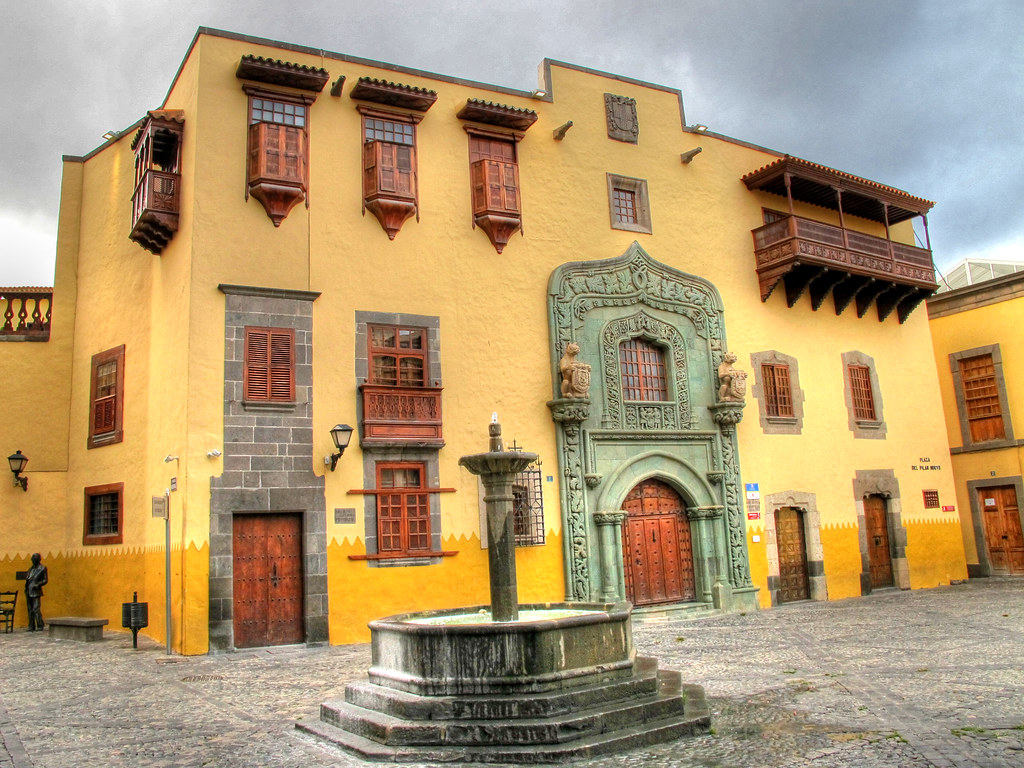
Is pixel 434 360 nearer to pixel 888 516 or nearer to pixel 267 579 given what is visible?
pixel 267 579

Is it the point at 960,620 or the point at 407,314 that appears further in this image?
the point at 407,314

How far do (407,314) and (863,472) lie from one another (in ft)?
39.6

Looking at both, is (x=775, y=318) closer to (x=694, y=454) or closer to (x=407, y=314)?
(x=694, y=454)

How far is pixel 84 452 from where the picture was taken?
57.3 ft

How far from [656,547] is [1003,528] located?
11429mm

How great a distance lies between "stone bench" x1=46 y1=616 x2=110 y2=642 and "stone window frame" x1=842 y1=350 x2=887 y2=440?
16.7 meters

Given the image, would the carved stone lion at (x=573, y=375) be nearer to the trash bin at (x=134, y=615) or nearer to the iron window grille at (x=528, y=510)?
the iron window grille at (x=528, y=510)

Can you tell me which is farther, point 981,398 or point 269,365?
point 981,398

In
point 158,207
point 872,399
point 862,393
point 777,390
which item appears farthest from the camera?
point 872,399

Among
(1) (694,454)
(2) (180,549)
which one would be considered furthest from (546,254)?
(2) (180,549)

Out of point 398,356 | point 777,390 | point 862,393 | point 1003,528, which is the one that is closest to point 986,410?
point 1003,528

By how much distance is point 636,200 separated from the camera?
63.9ft

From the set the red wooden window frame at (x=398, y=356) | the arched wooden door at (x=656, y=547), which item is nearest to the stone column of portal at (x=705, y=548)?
the arched wooden door at (x=656, y=547)

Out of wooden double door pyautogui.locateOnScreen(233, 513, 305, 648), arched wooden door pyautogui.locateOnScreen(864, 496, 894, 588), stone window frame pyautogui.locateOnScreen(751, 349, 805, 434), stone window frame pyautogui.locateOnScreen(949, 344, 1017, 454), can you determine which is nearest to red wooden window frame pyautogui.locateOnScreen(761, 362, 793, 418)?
stone window frame pyautogui.locateOnScreen(751, 349, 805, 434)
